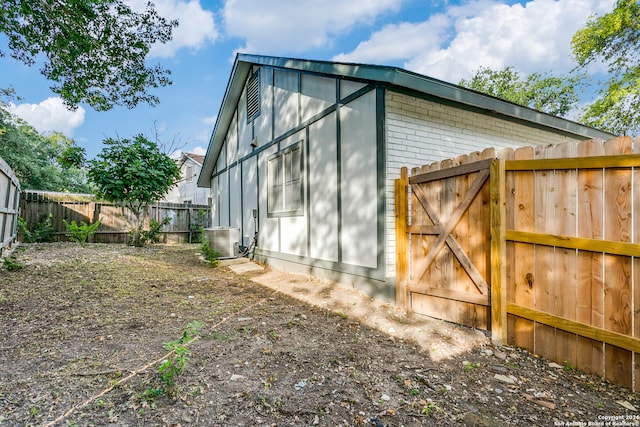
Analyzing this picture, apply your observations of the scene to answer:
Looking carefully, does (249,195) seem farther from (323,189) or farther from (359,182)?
(359,182)

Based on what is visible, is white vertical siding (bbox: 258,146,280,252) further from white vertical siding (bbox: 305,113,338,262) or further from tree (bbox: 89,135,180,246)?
tree (bbox: 89,135,180,246)

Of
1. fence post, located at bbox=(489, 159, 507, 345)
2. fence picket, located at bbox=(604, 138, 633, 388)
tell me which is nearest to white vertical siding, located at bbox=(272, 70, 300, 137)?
fence post, located at bbox=(489, 159, 507, 345)

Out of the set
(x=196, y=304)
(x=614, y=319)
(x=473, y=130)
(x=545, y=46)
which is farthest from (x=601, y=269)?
(x=545, y=46)

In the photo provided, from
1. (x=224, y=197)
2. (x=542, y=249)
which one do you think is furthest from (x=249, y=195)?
(x=542, y=249)

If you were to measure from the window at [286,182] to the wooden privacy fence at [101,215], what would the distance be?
5.88 m

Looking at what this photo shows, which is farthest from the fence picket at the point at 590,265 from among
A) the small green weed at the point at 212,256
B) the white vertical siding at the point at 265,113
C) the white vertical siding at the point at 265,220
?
the small green weed at the point at 212,256

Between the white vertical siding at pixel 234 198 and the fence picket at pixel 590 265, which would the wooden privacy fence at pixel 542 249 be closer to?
the fence picket at pixel 590 265

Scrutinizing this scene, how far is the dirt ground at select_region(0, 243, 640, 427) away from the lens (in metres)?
1.89

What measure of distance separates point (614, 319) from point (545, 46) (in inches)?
963

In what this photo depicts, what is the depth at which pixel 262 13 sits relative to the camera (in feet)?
26.3

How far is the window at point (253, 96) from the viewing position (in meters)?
8.23

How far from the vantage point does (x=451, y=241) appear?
3334 mm

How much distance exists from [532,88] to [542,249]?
86.2 ft

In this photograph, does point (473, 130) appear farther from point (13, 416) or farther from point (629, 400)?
point (13, 416)
